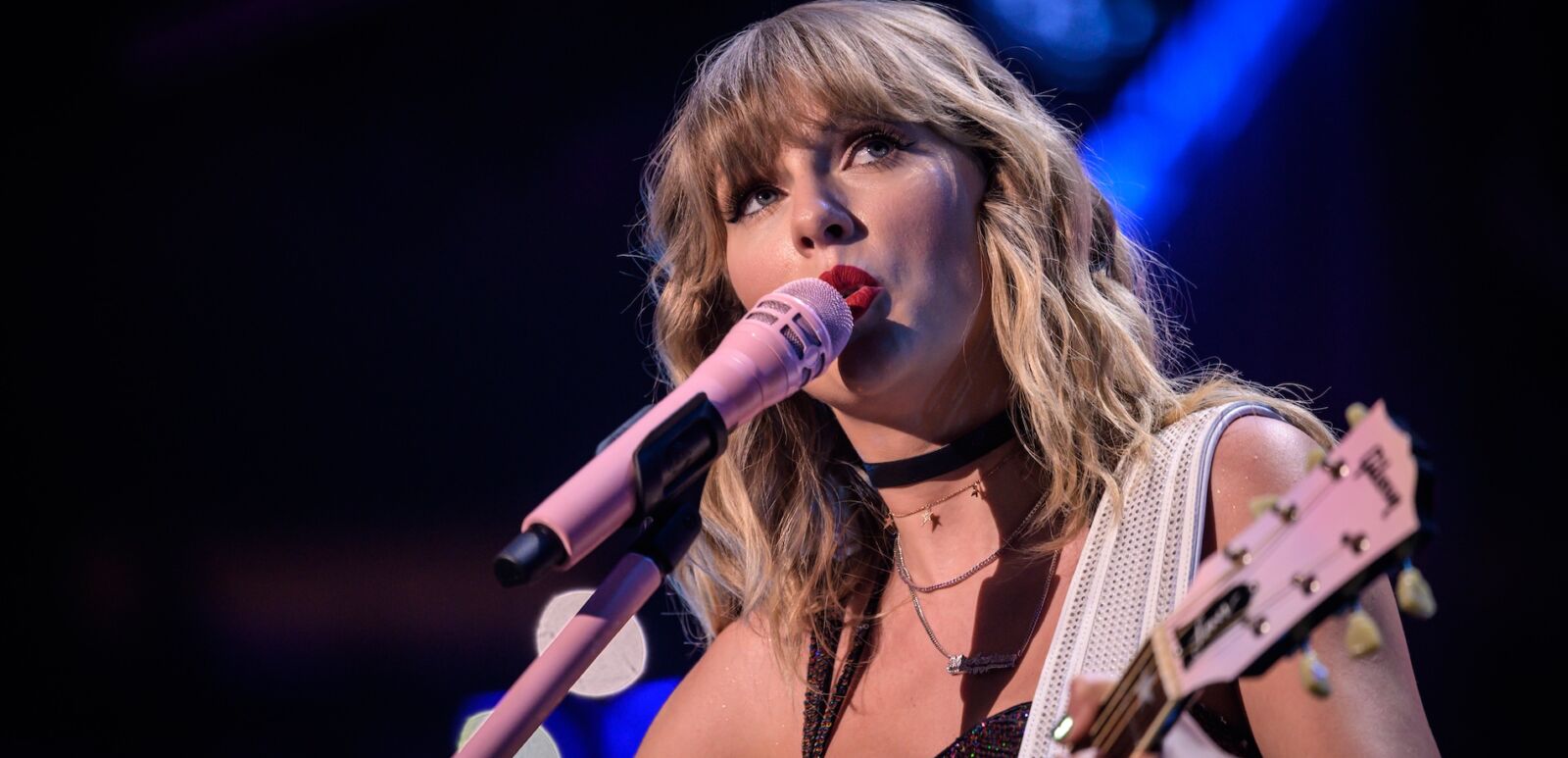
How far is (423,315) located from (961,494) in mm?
1586

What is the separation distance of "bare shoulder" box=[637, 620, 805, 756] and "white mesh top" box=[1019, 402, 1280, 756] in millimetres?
557

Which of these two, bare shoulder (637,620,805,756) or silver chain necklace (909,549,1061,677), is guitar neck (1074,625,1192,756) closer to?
silver chain necklace (909,549,1061,677)

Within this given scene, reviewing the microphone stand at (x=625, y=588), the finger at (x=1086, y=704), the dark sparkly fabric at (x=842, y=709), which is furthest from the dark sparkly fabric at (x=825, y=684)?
the finger at (x=1086, y=704)

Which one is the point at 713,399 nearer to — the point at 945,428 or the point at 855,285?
the point at 855,285

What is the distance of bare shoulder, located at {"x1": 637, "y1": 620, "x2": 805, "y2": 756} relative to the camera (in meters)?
1.82

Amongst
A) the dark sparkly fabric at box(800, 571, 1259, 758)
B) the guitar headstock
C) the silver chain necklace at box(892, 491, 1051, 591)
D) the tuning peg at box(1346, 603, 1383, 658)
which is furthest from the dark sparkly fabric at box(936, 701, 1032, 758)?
the tuning peg at box(1346, 603, 1383, 658)

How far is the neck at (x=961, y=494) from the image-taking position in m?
1.66

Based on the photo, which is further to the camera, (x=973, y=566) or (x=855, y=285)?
(x=973, y=566)

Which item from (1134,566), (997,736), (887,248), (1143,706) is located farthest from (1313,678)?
(887,248)

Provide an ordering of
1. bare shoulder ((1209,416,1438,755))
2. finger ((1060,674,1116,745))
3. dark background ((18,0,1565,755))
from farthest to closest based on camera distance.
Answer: dark background ((18,0,1565,755)), bare shoulder ((1209,416,1438,755)), finger ((1060,674,1116,745))

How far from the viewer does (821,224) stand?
150cm

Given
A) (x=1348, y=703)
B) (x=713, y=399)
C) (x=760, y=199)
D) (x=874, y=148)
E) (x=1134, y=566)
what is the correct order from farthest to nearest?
(x=760, y=199) < (x=874, y=148) < (x=1134, y=566) < (x=1348, y=703) < (x=713, y=399)

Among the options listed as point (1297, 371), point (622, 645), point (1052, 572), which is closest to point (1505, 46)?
point (1297, 371)

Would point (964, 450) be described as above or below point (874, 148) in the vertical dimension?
below
